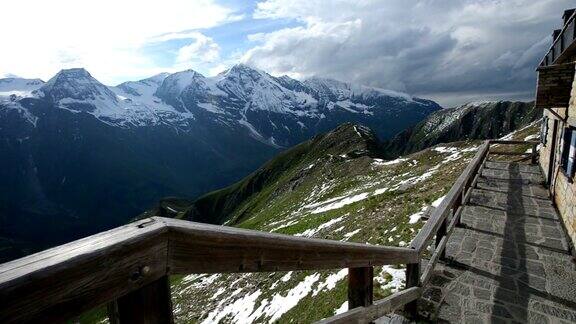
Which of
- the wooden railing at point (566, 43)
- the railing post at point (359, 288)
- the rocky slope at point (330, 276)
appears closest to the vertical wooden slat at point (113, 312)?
the railing post at point (359, 288)

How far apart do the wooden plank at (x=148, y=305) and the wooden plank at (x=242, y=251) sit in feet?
0.44

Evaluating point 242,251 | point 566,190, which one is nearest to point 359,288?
point 242,251

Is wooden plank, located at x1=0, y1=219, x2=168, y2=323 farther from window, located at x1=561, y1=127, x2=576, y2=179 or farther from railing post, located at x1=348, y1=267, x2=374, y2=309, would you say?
window, located at x1=561, y1=127, x2=576, y2=179

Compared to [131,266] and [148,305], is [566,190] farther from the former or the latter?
[131,266]

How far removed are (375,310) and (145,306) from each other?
3786 mm

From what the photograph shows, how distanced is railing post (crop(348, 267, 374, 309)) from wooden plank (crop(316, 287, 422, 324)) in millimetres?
127

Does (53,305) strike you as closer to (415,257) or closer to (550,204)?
(415,257)

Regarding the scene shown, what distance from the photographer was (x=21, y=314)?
1679mm

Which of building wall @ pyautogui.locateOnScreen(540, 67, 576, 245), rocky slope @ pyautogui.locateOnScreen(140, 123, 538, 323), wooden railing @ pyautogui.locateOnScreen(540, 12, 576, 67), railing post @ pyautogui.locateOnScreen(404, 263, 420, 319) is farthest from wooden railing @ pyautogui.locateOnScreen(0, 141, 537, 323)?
wooden railing @ pyautogui.locateOnScreen(540, 12, 576, 67)

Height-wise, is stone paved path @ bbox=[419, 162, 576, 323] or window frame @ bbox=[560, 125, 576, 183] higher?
window frame @ bbox=[560, 125, 576, 183]

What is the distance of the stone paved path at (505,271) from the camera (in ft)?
23.2

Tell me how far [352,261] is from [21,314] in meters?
3.51

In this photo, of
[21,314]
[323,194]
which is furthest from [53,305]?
[323,194]

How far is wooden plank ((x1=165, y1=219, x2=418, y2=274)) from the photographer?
2432mm
